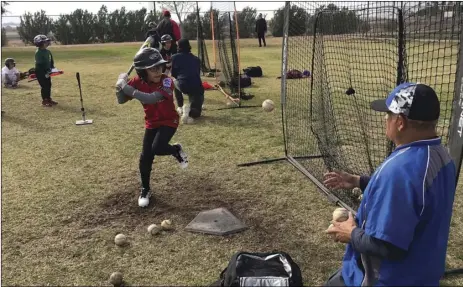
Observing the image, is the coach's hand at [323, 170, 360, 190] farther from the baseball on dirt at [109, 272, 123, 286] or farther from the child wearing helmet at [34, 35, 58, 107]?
the child wearing helmet at [34, 35, 58, 107]

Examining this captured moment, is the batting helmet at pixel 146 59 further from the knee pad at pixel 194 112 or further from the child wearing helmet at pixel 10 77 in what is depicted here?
the child wearing helmet at pixel 10 77

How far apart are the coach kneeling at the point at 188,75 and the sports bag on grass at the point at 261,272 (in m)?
6.04

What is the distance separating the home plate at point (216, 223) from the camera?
4129 mm

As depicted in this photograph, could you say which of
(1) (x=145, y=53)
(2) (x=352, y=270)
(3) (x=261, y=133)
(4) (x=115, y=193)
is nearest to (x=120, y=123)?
(3) (x=261, y=133)

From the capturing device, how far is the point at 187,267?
11.7 ft

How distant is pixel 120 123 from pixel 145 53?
450 cm

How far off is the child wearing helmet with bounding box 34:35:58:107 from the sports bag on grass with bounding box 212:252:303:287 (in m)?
8.92

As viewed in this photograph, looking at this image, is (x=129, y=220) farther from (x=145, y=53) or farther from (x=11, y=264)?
(x=145, y=53)

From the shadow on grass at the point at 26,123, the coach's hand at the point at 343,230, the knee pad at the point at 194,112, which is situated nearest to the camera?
the coach's hand at the point at 343,230

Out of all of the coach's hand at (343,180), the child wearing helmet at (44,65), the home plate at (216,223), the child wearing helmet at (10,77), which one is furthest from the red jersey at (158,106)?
the child wearing helmet at (10,77)

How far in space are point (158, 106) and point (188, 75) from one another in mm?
4156

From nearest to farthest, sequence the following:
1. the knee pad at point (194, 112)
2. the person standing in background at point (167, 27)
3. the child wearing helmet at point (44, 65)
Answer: the knee pad at point (194, 112) < the child wearing helmet at point (44, 65) < the person standing in background at point (167, 27)

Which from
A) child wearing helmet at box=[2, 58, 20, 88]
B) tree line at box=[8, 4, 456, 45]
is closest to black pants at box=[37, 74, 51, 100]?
child wearing helmet at box=[2, 58, 20, 88]

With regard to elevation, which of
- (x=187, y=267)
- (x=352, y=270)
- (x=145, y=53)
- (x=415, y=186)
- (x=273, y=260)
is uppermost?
(x=145, y=53)
